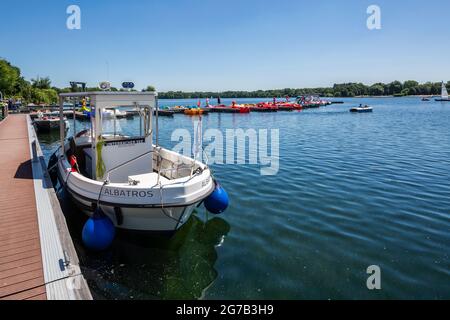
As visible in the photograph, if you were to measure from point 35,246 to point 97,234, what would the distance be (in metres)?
1.23

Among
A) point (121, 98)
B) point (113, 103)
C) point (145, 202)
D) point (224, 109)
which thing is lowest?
point (145, 202)

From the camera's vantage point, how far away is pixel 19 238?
21.4 feet

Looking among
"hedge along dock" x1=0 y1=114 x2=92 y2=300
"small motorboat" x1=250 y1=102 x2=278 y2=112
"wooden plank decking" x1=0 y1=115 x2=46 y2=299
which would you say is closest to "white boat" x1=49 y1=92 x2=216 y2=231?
"hedge along dock" x1=0 y1=114 x2=92 y2=300

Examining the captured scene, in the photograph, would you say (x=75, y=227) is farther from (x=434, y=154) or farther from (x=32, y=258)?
(x=434, y=154)

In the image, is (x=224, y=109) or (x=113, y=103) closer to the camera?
(x=113, y=103)

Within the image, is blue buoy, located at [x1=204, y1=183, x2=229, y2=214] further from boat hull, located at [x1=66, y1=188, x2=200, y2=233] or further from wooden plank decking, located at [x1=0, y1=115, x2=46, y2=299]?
wooden plank decking, located at [x1=0, y1=115, x2=46, y2=299]

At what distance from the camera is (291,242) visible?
807 cm

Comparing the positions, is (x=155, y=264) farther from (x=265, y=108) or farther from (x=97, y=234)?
(x=265, y=108)

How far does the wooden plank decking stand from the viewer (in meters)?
5.04

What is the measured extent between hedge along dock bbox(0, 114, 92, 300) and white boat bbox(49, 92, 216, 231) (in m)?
0.90

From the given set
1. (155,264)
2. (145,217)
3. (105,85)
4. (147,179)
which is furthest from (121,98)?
(155,264)

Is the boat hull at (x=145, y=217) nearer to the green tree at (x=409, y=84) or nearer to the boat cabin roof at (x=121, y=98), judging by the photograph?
the boat cabin roof at (x=121, y=98)

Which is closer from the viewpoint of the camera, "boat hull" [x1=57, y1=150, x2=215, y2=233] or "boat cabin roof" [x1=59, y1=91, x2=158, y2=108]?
"boat hull" [x1=57, y1=150, x2=215, y2=233]
